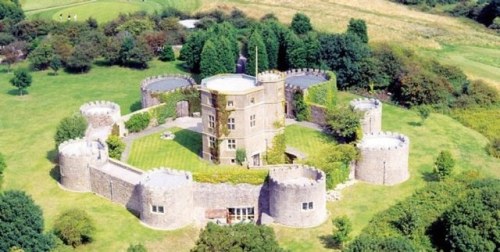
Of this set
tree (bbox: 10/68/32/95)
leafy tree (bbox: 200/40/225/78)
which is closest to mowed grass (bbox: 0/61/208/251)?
tree (bbox: 10/68/32/95)

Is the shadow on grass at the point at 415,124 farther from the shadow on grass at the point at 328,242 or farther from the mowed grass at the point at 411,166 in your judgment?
the shadow on grass at the point at 328,242

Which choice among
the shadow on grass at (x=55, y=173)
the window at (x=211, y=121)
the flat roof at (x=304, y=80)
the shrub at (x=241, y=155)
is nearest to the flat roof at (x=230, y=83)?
the window at (x=211, y=121)

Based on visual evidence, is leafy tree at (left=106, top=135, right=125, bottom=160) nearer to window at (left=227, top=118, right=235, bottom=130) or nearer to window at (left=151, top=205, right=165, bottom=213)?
window at (left=227, top=118, right=235, bottom=130)

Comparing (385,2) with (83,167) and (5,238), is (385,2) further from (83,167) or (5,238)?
(5,238)

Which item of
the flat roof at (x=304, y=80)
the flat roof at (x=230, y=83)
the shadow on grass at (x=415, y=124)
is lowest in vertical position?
the shadow on grass at (x=415, y=124)

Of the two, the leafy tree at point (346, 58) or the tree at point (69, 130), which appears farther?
the leafy tree at point (346, 58)

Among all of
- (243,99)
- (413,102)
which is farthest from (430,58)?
(243,99)
